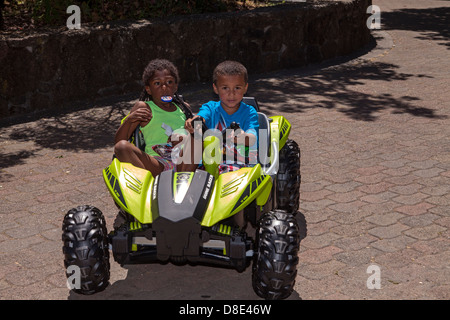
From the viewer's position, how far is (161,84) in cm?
510

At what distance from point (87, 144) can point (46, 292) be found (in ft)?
11.7

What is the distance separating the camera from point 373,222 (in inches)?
218

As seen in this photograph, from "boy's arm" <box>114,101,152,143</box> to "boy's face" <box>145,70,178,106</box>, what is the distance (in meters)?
0.17

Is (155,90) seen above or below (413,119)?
above

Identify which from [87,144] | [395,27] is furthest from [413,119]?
[395,27]

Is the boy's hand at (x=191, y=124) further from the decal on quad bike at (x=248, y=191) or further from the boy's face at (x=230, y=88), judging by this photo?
the decal on quad bike at (x=248, y=191)

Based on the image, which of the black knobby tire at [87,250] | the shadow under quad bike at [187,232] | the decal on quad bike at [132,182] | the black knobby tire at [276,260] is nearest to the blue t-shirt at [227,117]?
the shadow under quad bike at [187,232]

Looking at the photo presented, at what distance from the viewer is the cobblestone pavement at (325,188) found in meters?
4.58

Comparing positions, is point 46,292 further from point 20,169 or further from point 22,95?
point 22,95

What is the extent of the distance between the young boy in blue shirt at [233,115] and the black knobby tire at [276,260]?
2.57 ft

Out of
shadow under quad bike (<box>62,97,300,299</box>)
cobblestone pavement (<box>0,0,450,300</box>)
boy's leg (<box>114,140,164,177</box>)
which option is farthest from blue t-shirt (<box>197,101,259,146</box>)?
cobblestone pavement (<box>0,0,450,300</box>)

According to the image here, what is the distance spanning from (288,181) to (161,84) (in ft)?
4.20

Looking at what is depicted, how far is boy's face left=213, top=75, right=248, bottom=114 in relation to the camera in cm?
486

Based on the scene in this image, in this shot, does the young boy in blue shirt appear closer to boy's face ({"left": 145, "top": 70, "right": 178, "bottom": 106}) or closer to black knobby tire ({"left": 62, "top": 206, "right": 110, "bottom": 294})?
boy's face ({"left": 145, "top": 70, "right": 178, "bottom": 106})
